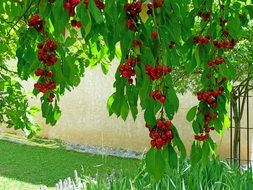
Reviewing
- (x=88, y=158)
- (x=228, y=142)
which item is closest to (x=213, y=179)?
(x=228, y=142)

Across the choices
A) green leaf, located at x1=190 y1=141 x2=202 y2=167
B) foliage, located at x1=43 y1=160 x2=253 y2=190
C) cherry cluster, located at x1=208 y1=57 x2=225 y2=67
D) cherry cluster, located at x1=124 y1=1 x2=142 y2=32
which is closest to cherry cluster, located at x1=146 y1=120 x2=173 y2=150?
cherry cluster, located at x1=124 y1=1 x2=142 y2=32

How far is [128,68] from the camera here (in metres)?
1.28

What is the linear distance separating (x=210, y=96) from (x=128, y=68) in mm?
455

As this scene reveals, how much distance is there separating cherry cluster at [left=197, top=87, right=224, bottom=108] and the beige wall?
7.51 metres

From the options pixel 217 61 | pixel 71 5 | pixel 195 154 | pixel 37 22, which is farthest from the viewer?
pixel 217 61

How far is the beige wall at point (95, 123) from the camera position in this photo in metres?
9.43

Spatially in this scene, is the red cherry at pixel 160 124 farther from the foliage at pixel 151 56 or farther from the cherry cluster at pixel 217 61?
the cherry cluster at pixel 217 61

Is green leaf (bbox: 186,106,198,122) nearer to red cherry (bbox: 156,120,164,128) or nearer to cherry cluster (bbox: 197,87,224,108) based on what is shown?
cherry cluster (bbox: 197,87,224,108)

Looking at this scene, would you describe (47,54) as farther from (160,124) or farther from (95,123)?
(95,123)

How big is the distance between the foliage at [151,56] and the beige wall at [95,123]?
734 centimetres

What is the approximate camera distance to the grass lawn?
287 inches

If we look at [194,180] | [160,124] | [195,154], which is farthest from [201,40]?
[194,180]

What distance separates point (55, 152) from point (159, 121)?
849 cm

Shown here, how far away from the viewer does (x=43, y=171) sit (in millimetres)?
7988
